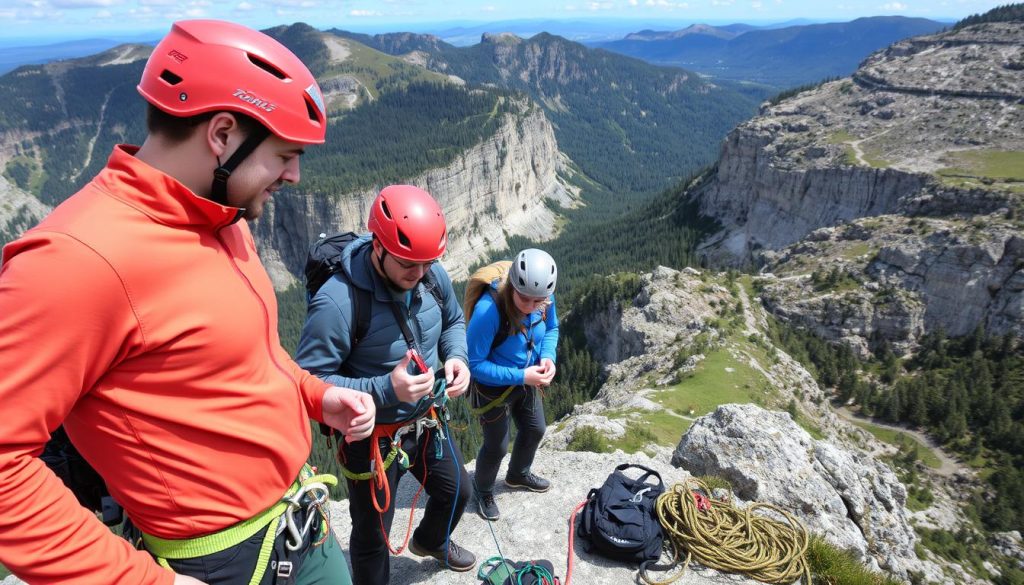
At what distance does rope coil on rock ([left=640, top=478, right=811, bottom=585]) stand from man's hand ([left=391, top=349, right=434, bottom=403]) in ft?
16.8

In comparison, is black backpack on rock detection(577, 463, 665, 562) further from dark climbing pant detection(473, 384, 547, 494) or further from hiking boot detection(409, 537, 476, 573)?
hiking boot detection(409, 537, 476, 573)

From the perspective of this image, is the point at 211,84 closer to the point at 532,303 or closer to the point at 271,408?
the point at 271,408

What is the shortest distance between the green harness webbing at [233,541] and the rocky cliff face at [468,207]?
107 metres

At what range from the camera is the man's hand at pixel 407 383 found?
494 centimetres

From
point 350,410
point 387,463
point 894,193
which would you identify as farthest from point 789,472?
point 894,193

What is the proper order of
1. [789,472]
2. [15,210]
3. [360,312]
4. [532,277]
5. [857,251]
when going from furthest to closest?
[15,210] → [857,251] → [789,472] → [532,277] → [360,312]

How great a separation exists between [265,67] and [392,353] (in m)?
3.32

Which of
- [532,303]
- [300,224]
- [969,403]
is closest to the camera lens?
[532,303]

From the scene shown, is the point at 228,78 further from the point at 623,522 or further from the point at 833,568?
the point at 833,568

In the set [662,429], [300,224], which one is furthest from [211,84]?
[300,224]

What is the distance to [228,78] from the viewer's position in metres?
2.98

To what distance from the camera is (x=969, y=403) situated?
5066cm

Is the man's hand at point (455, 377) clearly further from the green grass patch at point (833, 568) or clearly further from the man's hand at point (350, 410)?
the green grass patch at point (833, 568)

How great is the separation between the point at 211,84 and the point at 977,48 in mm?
157343
